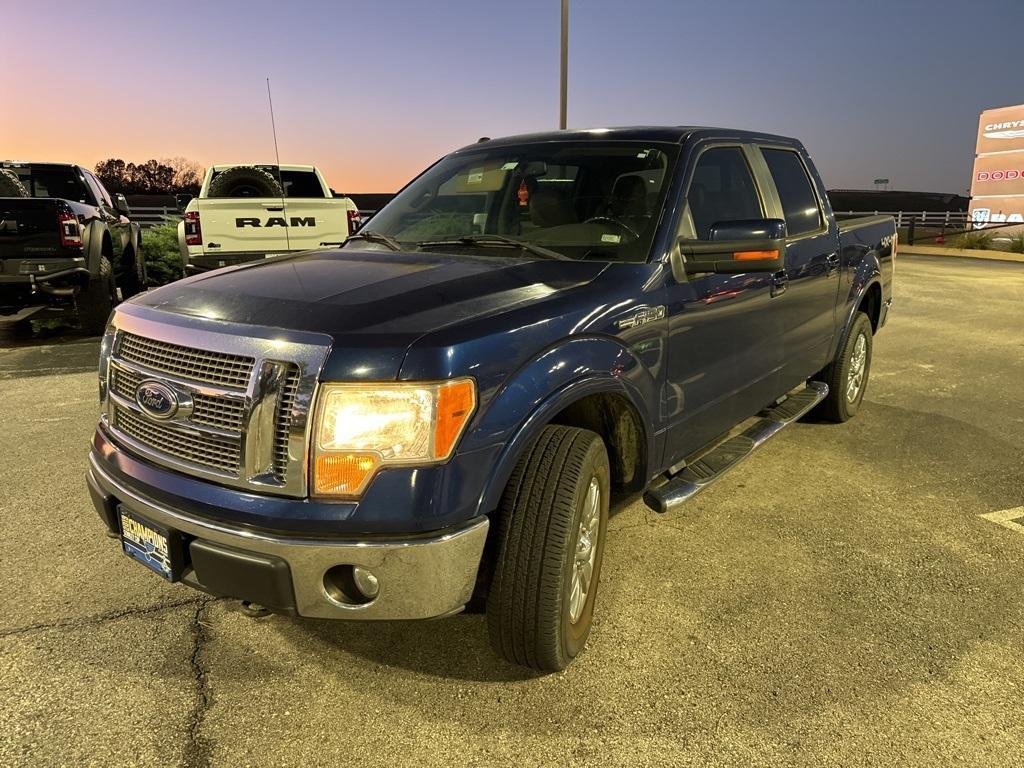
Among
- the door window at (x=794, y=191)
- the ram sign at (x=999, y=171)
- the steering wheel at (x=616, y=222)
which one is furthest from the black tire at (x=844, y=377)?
the ram sign at (x=999, y=171)

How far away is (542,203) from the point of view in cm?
343

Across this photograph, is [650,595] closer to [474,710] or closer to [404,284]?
[474,710]

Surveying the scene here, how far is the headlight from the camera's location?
2.03 m

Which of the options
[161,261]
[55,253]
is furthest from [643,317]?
[161,261]

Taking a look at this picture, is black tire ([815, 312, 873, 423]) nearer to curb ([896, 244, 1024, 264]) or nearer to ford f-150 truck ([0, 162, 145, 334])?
ford f-150 truck ([0, 162, 145, 334])

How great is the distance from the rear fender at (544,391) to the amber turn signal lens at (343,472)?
293 mm

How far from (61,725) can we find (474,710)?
4.19ft

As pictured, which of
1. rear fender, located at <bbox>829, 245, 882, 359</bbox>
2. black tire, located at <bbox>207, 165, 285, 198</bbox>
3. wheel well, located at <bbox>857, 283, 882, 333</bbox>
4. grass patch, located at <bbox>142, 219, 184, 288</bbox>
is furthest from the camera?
grass patch, located at <bbox>142, 219, 184, 288</bbox>

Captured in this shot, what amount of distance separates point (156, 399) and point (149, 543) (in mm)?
460

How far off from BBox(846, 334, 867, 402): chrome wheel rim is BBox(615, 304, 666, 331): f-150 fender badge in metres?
2.95

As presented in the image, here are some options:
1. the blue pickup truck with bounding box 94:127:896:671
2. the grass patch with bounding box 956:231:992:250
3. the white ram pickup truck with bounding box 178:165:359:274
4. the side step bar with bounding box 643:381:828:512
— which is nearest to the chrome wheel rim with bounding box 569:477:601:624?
the blue pickup truck with bounding box 94:127:896:671

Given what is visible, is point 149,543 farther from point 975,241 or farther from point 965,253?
point 975,241

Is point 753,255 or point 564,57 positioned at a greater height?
point 564,57

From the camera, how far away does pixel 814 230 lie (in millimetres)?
4520
